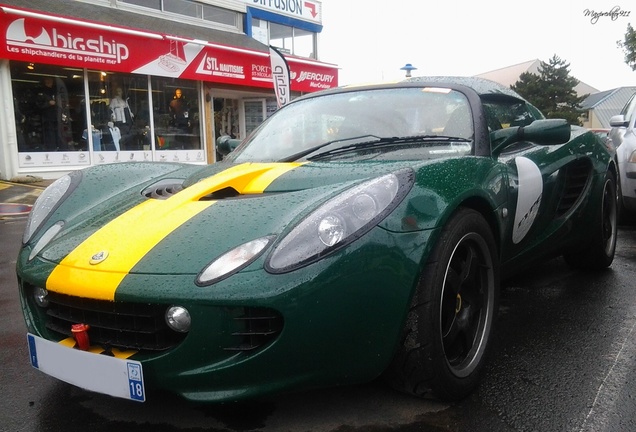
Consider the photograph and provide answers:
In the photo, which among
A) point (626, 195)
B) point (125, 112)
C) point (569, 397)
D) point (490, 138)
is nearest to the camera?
point (569, 397)

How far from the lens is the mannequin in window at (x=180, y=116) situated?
1438 centimetres

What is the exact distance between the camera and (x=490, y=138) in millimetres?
2658

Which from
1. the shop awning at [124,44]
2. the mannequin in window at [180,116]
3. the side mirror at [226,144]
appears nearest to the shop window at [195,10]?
the shop awning at [124,44]

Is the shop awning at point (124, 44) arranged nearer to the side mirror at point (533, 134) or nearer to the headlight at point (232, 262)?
the side mirror at point (533, 134)

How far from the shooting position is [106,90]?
12.7 meters

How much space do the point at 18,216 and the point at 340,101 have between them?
5949 mm

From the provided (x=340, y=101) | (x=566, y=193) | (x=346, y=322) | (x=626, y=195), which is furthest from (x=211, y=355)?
(x=626, y=195)

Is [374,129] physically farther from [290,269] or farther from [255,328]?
[255,328]

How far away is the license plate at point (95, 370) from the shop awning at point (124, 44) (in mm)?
10592

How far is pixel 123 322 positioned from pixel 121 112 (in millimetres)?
12219

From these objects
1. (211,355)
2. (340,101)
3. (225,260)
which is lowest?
(211,355)

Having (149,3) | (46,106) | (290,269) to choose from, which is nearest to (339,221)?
(290,269)

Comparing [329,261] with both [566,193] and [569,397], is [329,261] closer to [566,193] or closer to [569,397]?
[569,397]

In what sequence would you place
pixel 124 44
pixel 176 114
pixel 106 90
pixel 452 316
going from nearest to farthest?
pixel 452 316
pixel 124 44
pixel 106 90
pixel 176 114
